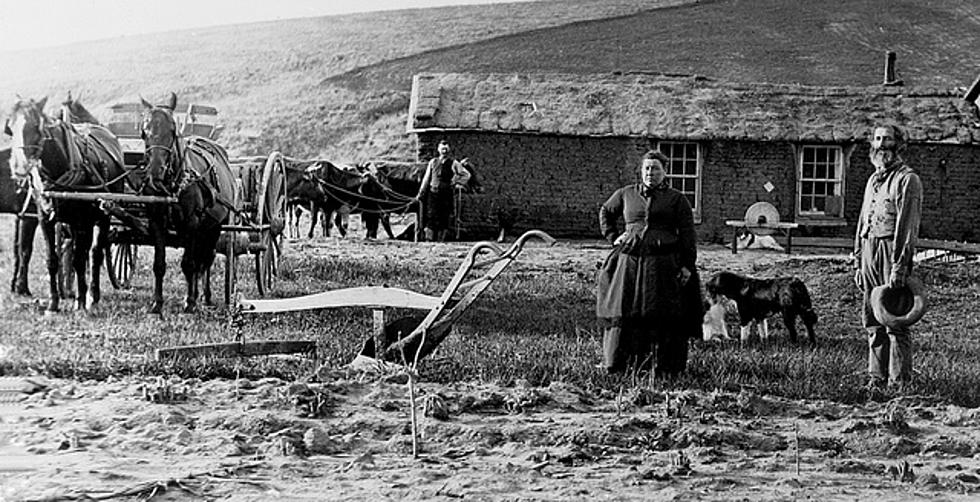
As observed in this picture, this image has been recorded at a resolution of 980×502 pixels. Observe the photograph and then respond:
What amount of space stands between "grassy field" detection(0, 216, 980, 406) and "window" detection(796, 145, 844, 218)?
726cm

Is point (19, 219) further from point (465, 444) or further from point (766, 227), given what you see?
point (766, 227)

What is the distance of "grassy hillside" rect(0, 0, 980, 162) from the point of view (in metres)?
34.5

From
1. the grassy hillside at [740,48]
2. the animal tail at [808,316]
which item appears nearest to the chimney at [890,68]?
the grassy hillside at [740,48]

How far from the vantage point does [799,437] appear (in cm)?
663

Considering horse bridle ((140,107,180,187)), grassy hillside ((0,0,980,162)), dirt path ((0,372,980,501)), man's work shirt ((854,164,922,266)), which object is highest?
grassy hillside ((0,0,980,162))

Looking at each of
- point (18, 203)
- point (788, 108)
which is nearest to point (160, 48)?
point (788, 108)

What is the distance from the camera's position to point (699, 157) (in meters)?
24.4

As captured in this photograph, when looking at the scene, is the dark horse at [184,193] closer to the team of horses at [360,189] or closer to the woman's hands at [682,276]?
the woman's hands at [682,276]

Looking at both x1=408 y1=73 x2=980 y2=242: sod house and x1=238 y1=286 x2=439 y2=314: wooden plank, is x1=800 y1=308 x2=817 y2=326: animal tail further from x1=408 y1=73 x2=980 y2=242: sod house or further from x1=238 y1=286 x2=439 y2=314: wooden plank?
x1=408 y1=73 x2=980 y2=242: sod house

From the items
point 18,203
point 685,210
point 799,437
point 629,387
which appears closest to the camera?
point 799,437

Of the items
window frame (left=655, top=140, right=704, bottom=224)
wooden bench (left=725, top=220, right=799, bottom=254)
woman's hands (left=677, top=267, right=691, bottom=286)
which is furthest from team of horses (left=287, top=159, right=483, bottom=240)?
woman's hands (left=677, top=267, right=691, bottom=286)

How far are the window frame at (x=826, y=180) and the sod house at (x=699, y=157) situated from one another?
0.02 metres

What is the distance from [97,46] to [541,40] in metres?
13.4

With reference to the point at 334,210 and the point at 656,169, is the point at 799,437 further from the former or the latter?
the point at 334,210
